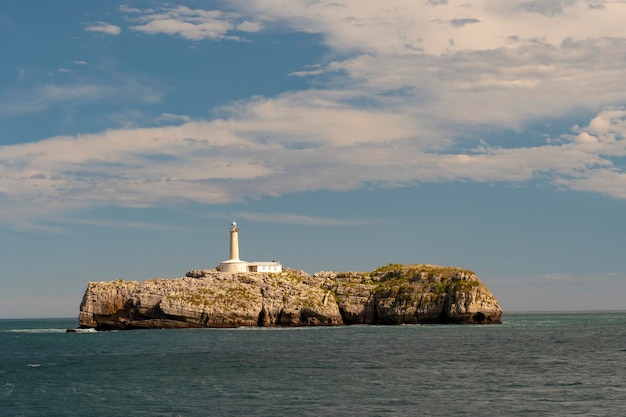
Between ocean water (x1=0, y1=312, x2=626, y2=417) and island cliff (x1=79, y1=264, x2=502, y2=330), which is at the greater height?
island cliff (x1=79, y1=264, x2=502, y2=330)

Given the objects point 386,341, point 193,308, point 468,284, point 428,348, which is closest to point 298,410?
point 428,348

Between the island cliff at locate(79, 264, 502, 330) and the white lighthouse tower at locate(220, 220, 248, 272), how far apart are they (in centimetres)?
985

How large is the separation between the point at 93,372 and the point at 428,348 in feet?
122

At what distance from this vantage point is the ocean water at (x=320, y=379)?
44.9 meters

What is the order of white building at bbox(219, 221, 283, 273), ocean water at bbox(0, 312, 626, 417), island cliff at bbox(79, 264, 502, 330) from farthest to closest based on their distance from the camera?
1. white building at bbox(219, 221, 283, 273)
2. island cliff at bbox(79, 264, 502, 330)
3. ocean water at bbox(0, 312, 626, 417)

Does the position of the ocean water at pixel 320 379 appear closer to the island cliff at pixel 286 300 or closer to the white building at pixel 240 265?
the island cliff at pixel 286 300

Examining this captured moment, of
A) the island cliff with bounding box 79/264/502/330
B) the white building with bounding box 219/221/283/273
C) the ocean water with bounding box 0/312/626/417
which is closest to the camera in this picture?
the ocean water with bounding box 0/312/626/417

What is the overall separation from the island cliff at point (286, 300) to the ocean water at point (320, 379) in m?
37.4

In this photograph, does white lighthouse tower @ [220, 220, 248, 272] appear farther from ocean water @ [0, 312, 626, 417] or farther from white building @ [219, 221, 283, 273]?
ocean water @ [0, 312, 626, 417]

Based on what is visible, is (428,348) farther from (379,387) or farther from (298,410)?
(298,410)

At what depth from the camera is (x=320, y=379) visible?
5725 centimetres

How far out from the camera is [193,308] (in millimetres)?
133125

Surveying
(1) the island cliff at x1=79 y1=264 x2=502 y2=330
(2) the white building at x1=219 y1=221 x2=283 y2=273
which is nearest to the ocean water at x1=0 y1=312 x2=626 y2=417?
(1) the island cliff at x1=79 y1=264 x2=502 y2=330

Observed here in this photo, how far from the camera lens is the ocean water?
4491 centimetres
